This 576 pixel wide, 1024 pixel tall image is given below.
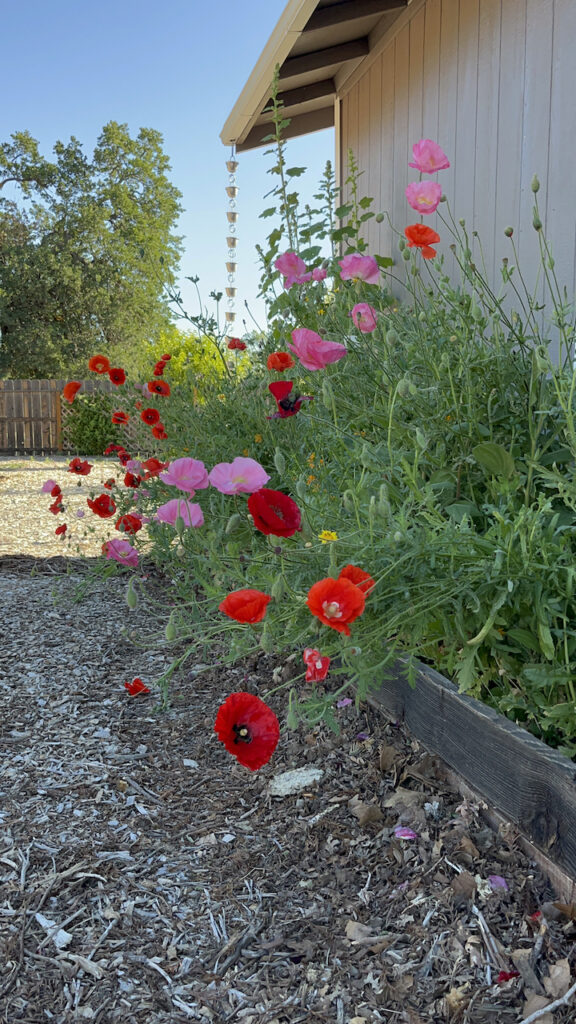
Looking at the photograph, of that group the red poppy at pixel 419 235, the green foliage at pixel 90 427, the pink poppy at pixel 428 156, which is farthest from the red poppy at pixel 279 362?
the green foliage at pixel 90 427

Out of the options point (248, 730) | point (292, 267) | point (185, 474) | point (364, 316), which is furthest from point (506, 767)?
point (292, 267)

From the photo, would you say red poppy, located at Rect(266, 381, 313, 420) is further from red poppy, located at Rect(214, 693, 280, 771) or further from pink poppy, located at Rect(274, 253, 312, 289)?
pink poppy, located at Rect(274, 253, 312, 289)

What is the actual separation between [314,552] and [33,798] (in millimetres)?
1097

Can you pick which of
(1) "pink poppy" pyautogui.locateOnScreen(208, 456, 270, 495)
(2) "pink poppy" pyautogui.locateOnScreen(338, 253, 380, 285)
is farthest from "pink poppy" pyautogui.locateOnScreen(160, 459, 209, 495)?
(2) "pink poppy" pyautogui.locateOnScreen(338, 253, 380, 285)

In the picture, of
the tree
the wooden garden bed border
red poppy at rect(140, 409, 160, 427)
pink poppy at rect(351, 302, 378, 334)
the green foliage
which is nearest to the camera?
the wooden garden bed border

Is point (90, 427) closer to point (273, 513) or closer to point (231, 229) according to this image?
point (231, 229)

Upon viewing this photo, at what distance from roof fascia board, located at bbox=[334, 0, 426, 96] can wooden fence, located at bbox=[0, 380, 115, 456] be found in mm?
9317

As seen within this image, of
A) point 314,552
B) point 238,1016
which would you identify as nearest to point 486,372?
point 314,552

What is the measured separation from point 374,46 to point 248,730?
4.19 meters

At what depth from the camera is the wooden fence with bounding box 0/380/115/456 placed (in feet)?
44.7

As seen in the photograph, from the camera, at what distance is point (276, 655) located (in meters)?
2.75

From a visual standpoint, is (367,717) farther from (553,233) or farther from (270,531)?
(553,233)

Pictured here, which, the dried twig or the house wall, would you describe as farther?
Answer: the house wall

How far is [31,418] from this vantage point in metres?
13.7
